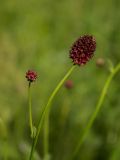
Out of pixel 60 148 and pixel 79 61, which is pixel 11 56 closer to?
pixel 60 148

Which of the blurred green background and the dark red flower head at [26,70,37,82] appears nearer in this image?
the dark red flower head at [26,70,37,82]

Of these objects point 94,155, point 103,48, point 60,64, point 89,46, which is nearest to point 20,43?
point 60,64

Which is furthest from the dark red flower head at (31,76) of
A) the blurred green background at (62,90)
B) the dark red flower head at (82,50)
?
the blurred green background at (62,90)

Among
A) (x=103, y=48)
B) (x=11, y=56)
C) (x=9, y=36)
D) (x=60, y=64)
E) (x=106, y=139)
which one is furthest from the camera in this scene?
(x=9, y=36)

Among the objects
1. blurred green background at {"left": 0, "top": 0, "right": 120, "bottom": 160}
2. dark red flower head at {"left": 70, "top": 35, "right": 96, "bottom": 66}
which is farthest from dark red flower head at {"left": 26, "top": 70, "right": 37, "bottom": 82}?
blurred green background at {"left": 0, "top": 0, "right": 120, "bottom": 160}

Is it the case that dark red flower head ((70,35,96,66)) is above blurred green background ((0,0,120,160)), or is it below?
below

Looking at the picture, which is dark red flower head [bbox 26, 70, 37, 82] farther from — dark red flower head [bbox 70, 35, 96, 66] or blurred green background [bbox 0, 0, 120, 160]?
blurred green background [bbox 0, 0, 120, 160]
